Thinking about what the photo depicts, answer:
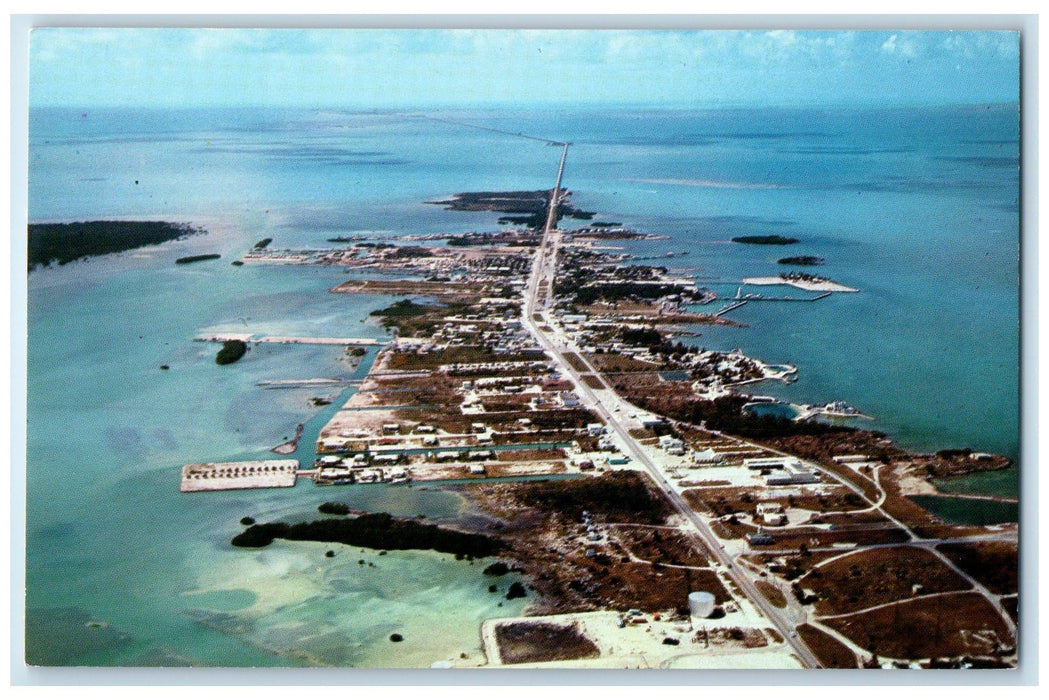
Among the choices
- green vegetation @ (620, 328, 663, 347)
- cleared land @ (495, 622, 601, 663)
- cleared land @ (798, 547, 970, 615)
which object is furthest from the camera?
green vegetation @ (620, 328, 663, 347)

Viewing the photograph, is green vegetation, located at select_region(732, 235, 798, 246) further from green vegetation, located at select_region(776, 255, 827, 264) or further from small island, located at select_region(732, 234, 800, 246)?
green vegetation, located at select_region(776, 255, 827, 264)

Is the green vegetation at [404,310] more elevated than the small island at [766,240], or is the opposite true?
the small island at [766,240]

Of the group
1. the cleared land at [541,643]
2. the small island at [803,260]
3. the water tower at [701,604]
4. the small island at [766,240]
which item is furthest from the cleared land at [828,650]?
the small island at [766,240]

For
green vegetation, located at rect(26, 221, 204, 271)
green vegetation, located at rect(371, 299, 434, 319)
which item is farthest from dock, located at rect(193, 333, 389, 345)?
green vegetation, located at rect(26, 221, 204, 271)

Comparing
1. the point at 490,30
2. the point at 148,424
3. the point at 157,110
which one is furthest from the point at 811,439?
the point at 157,110

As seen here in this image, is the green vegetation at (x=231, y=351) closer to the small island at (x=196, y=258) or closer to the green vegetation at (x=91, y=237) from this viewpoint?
the small island at (x=196, y=258)

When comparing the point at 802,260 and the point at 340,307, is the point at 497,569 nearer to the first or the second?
the point at 340,307
